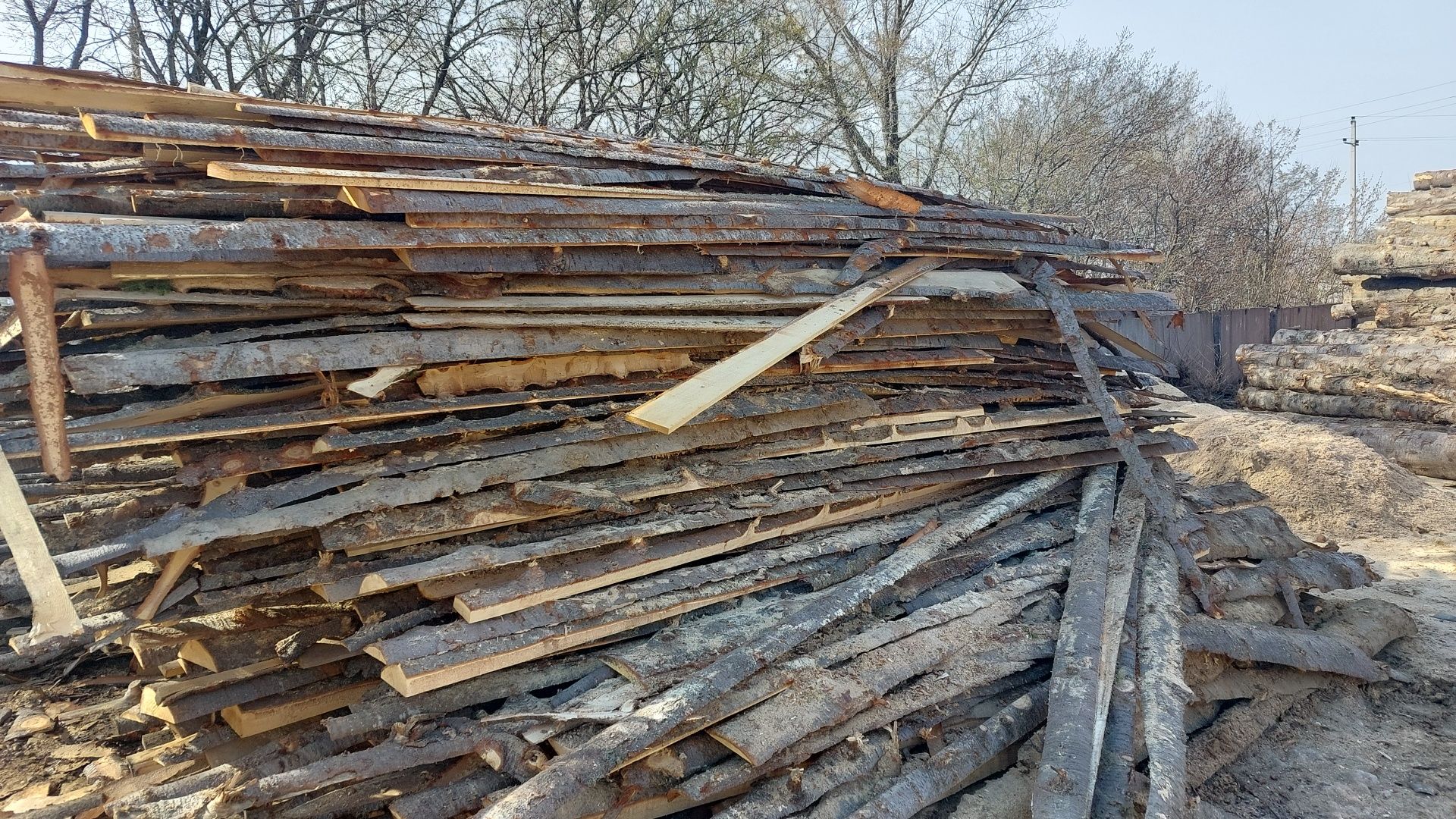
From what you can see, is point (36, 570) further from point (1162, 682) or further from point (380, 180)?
point (1162, 682)

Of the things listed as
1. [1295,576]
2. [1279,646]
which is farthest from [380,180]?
[1295,576]

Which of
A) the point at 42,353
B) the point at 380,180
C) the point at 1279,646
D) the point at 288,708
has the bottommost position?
the point at 1279,646

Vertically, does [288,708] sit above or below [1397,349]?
below

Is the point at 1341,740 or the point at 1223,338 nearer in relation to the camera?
the point at 1341,740

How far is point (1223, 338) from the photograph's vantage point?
14148mm

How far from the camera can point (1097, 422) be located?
215 inches

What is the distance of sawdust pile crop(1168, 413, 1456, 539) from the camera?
25.9 ft

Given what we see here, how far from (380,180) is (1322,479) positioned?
29.7 feet

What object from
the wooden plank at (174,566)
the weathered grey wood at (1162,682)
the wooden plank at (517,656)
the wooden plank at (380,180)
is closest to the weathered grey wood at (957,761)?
the weathered grey wood at (1162,682)

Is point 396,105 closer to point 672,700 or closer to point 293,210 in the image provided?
point 293,210

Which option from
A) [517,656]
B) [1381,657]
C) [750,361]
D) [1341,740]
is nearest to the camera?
[517,656]

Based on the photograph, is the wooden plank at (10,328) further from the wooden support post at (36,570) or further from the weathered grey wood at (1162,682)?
the weathered grey wood at (1162,682)

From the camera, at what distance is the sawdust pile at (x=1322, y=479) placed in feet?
25.9

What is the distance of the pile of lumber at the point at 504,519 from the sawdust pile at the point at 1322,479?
14.2 feet
